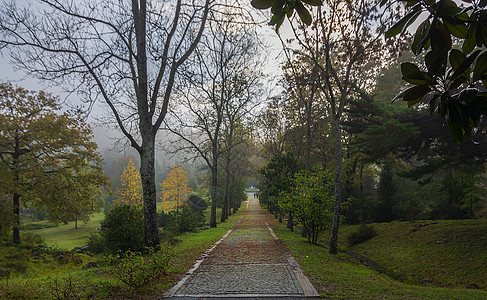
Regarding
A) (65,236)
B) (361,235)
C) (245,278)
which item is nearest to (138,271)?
(245,278)

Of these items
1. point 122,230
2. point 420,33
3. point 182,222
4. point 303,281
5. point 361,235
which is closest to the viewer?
point 420,33

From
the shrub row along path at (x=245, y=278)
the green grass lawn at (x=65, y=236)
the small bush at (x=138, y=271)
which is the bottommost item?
the green grass lawn at (x=65, y=236)

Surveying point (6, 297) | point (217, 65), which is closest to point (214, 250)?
point (6, 297)

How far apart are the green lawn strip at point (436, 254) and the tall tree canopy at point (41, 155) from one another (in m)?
16.7

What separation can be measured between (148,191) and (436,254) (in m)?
9.88

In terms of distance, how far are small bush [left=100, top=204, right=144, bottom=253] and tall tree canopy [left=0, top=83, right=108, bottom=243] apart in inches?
318

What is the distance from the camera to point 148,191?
8.16 m

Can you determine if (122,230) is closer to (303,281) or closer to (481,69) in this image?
(303,281)

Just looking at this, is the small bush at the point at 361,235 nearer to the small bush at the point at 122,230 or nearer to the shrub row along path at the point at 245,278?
the shrub row along path at the point at 245,278

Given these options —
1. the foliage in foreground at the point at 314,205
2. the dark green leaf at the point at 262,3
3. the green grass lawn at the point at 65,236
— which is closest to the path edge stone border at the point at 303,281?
the foliage in foreground at the point at 314,205

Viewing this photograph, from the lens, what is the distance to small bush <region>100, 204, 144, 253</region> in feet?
26.7

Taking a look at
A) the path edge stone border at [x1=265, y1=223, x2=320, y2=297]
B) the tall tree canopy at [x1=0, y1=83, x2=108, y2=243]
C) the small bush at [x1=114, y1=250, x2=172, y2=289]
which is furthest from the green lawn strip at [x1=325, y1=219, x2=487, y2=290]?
the tall tree canopy at [x1=0, y1=83, x2=108, y2=243]

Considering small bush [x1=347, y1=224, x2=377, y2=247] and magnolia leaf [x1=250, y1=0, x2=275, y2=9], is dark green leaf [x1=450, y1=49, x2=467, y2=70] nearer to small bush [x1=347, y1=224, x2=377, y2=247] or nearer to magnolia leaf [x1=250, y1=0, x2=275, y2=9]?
magnolia leaf [x1=250, y1=0, x2=275, y2=9]

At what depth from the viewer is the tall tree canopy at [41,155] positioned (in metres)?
13.8
